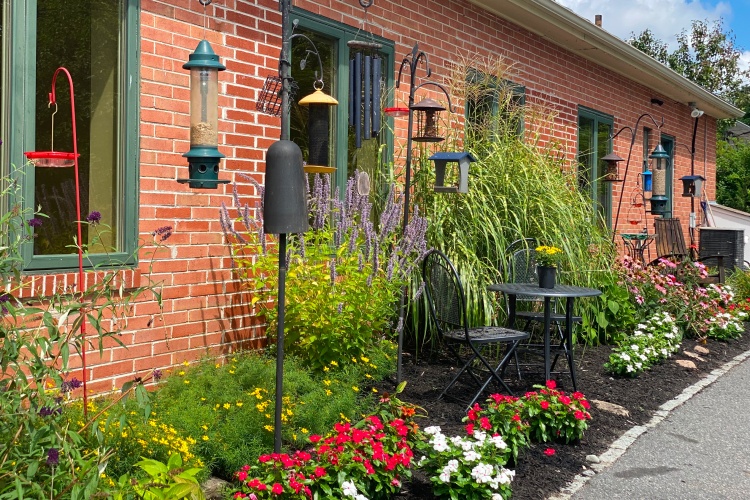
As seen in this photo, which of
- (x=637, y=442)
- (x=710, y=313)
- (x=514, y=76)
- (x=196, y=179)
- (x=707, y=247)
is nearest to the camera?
(x=196, y=179)

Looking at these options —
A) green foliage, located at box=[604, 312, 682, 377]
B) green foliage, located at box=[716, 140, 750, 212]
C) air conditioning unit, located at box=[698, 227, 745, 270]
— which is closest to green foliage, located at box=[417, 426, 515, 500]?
green foliage, located at box=[604, 312, 682, 377]

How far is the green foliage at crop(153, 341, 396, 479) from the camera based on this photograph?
3.76 meters

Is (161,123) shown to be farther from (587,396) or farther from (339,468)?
(587,396)

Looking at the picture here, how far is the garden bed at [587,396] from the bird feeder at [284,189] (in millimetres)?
1348

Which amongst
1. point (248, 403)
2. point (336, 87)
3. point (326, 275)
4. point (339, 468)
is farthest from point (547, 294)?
point (336, 87)

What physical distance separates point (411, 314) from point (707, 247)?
8.86 meters

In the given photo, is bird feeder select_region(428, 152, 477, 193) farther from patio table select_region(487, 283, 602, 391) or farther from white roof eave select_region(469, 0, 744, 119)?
white roof eave select_region(469, 0, 744, 119)

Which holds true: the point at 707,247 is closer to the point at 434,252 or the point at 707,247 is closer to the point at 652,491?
the point at 434,252

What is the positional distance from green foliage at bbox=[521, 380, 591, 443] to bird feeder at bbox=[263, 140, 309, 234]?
1.94 meters

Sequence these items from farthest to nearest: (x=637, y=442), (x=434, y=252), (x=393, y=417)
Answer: (x=434, y=252) < (x=637, y=442) < (x=393, y=417)

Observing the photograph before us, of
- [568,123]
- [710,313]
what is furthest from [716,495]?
[568,123]

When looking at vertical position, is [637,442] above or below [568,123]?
below

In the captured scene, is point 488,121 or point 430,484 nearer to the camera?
point 430,484

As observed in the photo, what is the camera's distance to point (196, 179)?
3.91 meters
